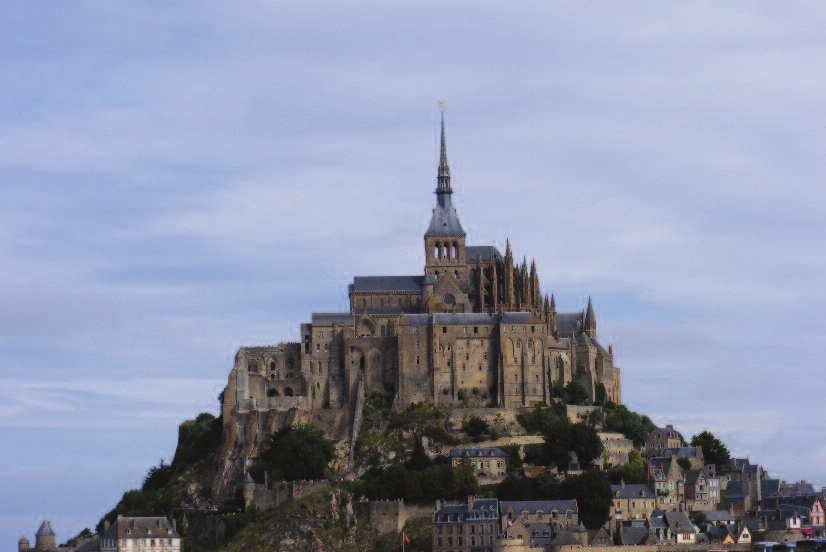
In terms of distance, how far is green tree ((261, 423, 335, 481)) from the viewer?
123000mm

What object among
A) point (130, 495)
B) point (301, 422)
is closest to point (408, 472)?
point (301, 422)

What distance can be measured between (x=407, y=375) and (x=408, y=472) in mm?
14772

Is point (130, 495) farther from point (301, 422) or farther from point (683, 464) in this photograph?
point (683, 464)

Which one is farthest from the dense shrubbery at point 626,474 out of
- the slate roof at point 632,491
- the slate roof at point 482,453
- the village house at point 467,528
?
the village house at point 467,528

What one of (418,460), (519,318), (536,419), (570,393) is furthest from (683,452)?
(418,460)

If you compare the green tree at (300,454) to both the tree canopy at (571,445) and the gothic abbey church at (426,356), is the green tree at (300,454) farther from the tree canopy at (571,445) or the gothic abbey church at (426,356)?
the tree canopy at (571,445)

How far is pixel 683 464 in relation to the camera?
126 m

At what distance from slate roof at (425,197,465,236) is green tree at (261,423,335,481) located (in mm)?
23596

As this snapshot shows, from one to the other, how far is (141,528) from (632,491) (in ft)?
114

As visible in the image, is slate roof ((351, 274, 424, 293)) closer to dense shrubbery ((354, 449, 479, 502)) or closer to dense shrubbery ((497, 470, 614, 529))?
dense shrubbery ((354, 449, 479, 502))

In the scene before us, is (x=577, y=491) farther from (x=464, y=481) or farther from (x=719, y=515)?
(x=719, y=515)

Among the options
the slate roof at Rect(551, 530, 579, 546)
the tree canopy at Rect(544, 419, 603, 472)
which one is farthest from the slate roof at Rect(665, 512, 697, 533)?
the tree canopy at Rect(544, 419, 603, 472)

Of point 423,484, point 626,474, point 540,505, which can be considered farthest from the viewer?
point 626,474

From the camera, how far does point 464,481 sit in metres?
117
